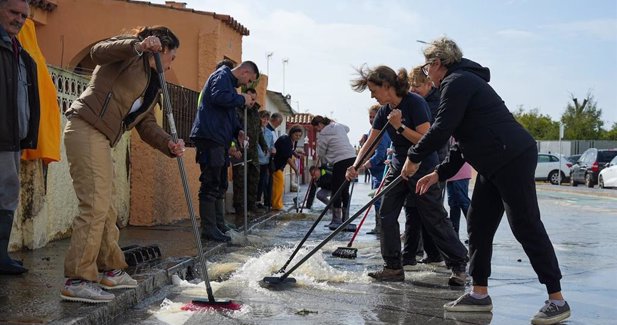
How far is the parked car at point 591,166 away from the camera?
112 ft

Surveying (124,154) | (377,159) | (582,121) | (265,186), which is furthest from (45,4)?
(582,121)

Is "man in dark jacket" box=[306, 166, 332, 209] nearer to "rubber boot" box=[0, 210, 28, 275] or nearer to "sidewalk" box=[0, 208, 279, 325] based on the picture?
"sidewalk" box=[0, 208, 279, 325]

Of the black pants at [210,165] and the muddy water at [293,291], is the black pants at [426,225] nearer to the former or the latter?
the muddy water at [293,291]

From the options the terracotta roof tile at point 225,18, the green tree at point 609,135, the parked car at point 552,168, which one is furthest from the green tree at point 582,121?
the terracotta roof tile at point 225,18

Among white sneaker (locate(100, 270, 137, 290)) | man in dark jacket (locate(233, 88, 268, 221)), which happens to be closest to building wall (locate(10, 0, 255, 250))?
white sneaker (locate(100, 270, 137, 290))

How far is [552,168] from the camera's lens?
1521 inches

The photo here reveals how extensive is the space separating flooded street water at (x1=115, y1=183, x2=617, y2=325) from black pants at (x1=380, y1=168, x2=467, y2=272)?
26cm

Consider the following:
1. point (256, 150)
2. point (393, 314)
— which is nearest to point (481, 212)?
point (393, 314)

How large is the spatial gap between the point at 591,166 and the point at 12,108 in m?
32.1

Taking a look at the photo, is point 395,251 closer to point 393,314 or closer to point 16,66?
point 393,314

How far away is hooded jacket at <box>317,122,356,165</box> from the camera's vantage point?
12102 millimetres

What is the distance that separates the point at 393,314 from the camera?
5551 mm

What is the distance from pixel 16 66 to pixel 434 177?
304cm

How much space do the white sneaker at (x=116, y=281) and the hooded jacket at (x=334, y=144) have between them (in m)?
6.61
